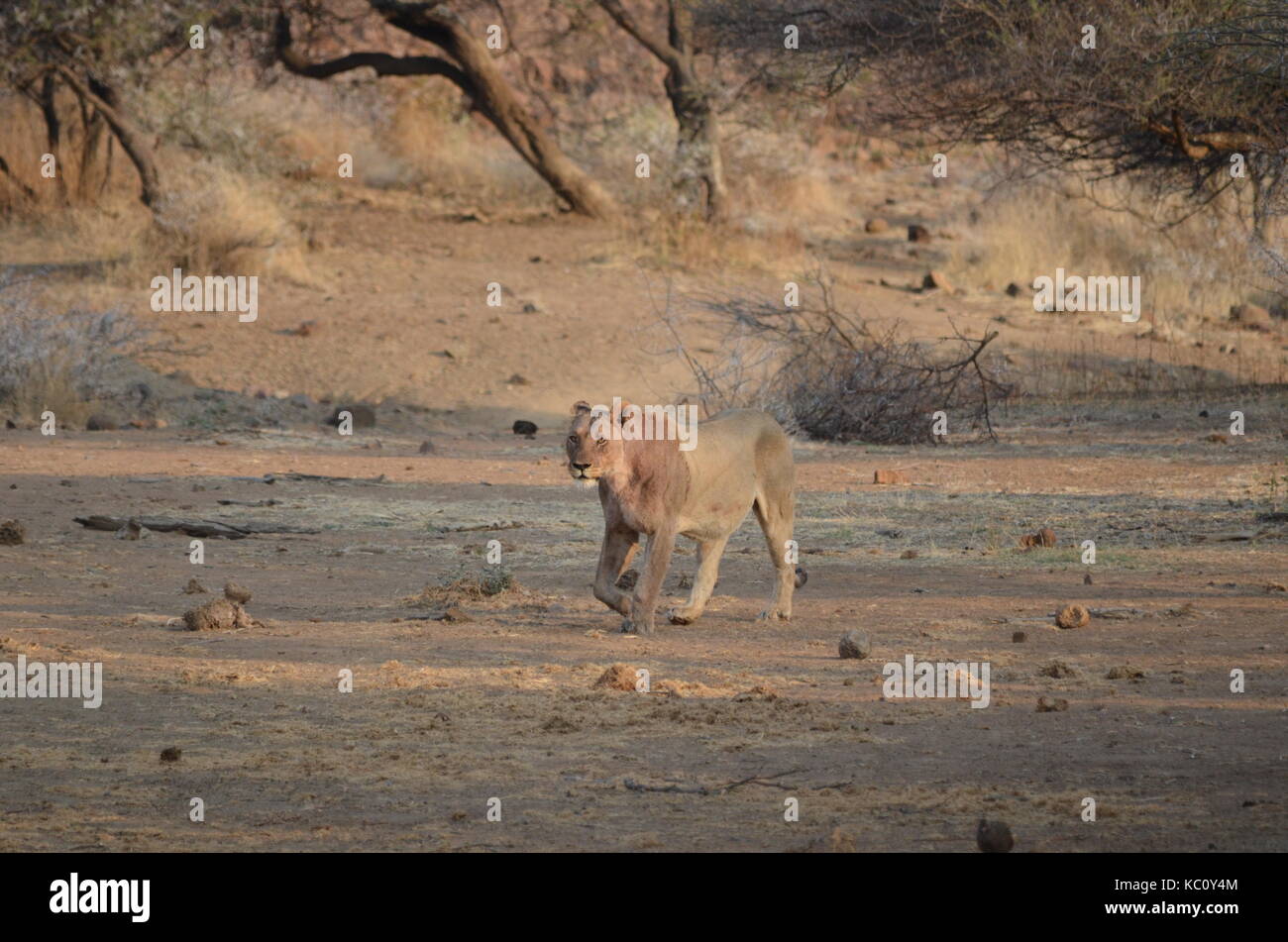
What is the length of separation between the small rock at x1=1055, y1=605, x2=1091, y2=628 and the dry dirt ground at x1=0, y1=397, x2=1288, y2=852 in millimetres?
82

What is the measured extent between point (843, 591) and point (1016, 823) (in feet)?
13.4

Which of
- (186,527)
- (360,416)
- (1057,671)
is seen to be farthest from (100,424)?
(1057,671)

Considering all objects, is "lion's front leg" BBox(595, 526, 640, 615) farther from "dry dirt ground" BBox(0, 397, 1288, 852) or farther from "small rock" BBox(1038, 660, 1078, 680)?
"small rock" BBox(1038, 660, 1078, 680)

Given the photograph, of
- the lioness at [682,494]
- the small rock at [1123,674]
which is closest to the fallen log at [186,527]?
the lioness at [682,494]

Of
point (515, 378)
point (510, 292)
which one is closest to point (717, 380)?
point (515, 378)

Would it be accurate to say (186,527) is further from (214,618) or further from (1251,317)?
(1251,317)

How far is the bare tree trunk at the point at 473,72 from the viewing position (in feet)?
76.3

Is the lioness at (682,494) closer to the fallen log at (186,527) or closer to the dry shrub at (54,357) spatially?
the fallen log at (186,527)

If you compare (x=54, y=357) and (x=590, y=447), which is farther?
(x=54, y=357)

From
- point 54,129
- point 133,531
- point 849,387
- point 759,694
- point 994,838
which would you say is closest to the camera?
point 994,838

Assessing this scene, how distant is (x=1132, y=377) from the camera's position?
740 inches

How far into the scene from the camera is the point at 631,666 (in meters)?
7.08

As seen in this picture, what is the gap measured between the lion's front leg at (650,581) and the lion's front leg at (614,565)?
6cm

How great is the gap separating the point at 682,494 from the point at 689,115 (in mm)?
16900
